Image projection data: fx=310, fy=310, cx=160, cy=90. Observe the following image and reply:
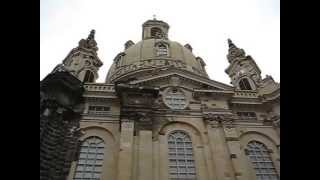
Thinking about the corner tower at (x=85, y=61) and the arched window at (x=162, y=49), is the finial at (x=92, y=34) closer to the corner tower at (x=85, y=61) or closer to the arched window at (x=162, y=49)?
the corner tower at (x=85, y=61)

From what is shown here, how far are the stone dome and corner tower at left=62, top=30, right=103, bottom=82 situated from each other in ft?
11.1

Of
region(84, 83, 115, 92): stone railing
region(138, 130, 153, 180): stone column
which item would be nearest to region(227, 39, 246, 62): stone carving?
region(84, 83, 115, 92): stone railing

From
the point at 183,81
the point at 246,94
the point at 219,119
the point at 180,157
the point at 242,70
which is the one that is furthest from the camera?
the point at 242,70

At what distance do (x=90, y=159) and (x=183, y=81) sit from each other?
973cm

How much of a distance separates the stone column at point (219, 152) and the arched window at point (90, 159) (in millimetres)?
7252

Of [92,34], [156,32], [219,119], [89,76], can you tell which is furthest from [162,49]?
[219,119]

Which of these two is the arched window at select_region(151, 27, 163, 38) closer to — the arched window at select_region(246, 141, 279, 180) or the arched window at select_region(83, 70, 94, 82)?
the arched window at select_region(83, 70, 94, 82)

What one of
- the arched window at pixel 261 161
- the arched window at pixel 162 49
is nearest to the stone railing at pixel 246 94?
the arched window at pixel 261 161

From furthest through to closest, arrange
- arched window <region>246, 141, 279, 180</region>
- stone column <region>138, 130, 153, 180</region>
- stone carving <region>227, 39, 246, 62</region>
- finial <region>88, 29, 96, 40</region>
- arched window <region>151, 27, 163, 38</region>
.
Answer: arched window <region>151, 27, 163, 38</region> → stone carving <region>227, 39, 246, 62</region> → finial <region>88, 29, 96, 40</region> → arched window <region>246, 141, 279, 180</region> → stone column <region>138, 130, 153, 180</region>

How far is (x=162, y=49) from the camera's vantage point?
1545 inches

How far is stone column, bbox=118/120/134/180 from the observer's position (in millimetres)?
17906

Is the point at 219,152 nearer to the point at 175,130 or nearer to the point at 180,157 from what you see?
the point at 180,157
